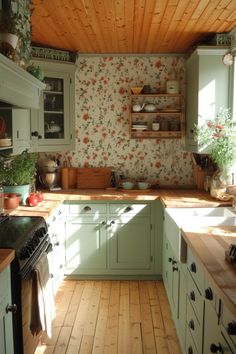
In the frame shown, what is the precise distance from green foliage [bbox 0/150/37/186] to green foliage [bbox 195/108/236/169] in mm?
1612

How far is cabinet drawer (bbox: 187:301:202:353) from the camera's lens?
1973mm

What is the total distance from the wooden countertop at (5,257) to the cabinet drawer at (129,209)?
1.94 meters

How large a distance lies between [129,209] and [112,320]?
1126 mm

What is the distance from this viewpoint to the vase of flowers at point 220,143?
11.1 feet

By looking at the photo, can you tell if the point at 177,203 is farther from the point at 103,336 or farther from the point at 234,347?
the point at 234,347

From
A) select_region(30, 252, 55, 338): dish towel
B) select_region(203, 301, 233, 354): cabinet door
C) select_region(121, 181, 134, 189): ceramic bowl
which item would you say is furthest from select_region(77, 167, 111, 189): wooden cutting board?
select_region(203, 301, 233, 354): cabinet door

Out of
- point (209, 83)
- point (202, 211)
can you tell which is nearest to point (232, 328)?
point (202, 211)

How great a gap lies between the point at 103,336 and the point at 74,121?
226cm

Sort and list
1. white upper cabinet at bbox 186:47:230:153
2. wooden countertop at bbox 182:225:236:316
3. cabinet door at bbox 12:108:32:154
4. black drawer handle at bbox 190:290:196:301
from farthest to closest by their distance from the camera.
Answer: white upper cabinet at bbox 186:47:230:153
cabinet door at bbox 12:108:32:154
black drawer handle at bbox 190:290:196:301
wooden countertop at bbox 182:225:236:316

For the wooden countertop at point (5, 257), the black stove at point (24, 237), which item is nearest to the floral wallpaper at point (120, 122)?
the black stove at point (24, 237)

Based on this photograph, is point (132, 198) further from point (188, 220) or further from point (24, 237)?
point (24, 237)

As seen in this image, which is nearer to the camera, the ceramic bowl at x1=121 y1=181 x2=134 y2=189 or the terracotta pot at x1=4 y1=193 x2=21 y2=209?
the terracotta pot at x1=4 y1=193 x2=21 y2=209

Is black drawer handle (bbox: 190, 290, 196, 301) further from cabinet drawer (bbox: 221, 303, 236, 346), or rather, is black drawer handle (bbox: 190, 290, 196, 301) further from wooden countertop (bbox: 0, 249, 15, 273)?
wooden countertop (bbox: 0, 249, 15, 273)

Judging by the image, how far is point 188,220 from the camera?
289cm
